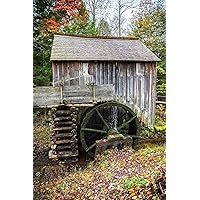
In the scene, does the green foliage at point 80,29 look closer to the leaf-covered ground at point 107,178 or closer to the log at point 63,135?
the log at point 63,135

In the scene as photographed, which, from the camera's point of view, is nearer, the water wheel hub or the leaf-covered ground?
the leaf-covered ground

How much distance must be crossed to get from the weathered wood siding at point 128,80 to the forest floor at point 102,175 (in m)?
0.23

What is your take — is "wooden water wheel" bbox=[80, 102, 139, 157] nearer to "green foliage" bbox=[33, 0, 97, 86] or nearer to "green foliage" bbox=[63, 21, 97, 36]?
"green foliage" bbox=[33, 0, 97, 86]

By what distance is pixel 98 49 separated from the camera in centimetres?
217

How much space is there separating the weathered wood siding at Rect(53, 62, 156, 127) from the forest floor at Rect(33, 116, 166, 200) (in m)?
0.23

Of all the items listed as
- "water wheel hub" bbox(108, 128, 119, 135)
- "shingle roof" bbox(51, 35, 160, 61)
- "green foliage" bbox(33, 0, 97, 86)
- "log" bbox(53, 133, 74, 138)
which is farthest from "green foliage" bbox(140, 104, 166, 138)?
"green foliage" bbox(33, 0, 97, 86)

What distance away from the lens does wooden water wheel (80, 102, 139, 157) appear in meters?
2.16

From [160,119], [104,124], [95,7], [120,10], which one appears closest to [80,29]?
[95,7]

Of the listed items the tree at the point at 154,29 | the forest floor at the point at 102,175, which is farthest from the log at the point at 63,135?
the tree at the point at 154,29

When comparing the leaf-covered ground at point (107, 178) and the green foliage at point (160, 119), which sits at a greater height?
the green foliage at point (160, 119)

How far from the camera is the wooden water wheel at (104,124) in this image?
2.16m

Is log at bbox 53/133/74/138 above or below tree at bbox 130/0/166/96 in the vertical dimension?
below
